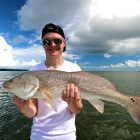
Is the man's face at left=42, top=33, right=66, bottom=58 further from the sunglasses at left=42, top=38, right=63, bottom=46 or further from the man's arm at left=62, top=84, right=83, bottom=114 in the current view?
the man's arm at left=62, top=84, right=83, bottom=114

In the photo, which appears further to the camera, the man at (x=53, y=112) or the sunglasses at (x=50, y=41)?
the sunglasses at (x=50, y=41)

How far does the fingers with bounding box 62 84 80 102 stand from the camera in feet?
14.9

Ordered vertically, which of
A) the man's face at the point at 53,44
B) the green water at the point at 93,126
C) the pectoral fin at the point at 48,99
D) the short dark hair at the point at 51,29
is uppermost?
the short dark hair at the point at 51,29

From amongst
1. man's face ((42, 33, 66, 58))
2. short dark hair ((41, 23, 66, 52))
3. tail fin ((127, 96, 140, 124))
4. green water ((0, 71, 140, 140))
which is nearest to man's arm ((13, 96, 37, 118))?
man's face ((42, 33, 66, 58))

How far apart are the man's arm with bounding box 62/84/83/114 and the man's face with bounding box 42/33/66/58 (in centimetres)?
84

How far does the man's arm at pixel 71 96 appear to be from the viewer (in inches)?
179

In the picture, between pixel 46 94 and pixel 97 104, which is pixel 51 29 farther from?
pixel 97 104

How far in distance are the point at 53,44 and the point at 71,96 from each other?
1.23 metres

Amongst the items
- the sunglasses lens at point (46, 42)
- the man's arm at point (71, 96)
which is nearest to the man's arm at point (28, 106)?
the man's arm at point (71, 96)

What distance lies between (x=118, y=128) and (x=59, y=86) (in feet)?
45.8

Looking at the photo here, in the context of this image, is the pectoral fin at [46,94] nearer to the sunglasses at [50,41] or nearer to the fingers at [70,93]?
the fingers at [70,93]

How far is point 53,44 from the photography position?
486 cm

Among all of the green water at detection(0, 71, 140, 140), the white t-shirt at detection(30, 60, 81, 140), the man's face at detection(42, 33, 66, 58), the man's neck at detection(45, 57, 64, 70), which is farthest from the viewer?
the green water at detection(0, 71, 140, 140)

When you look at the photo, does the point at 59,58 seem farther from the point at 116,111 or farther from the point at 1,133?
the point at 116,111
